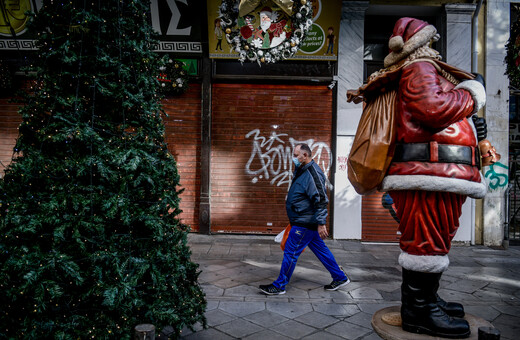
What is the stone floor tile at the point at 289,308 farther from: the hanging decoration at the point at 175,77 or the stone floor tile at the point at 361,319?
the hanging decoration at the point at 175,77

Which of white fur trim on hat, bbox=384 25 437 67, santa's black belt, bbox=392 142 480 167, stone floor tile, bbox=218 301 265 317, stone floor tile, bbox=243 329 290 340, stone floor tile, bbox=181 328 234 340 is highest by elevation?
white fur trim on hat, bbox=384 25 437 67

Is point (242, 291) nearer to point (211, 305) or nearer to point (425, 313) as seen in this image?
point (211, 305)

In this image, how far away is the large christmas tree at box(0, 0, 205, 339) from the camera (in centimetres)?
244

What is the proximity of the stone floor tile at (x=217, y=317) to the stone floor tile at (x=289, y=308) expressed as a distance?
51 cm

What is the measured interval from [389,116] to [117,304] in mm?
2317

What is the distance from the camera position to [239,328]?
373cm

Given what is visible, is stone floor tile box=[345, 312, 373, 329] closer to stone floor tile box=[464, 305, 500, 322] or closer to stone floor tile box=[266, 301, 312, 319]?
stone floor tile box=[266, 301, 312, 319]

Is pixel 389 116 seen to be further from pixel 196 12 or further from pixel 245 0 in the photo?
pixel 196 12

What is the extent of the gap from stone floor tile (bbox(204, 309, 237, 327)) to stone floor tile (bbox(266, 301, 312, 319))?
1.69ft

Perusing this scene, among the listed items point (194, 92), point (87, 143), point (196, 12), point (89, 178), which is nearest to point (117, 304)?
point (89, 178)

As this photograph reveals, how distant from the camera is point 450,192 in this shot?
2.49 meters

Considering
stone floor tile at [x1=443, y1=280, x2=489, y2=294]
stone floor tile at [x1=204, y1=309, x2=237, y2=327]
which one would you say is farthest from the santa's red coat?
stone floor tile at [x1=443, y1=280, x2=489, y2=294]

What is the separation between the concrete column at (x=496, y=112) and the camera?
26.1ft

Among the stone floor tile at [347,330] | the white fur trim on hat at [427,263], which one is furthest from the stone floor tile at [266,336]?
the white fur trim on hat at [427,263]
